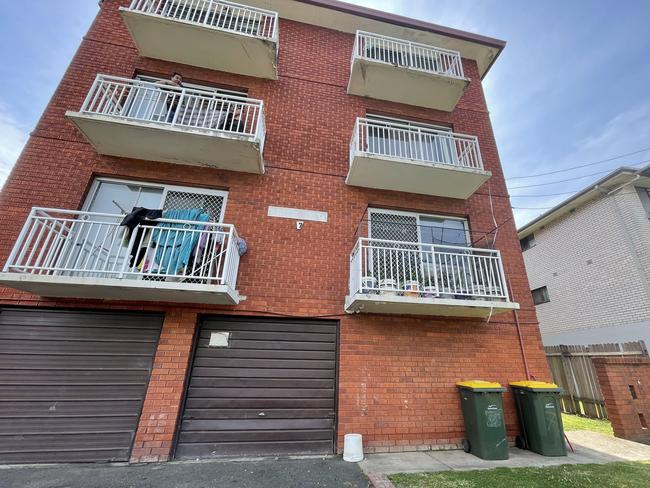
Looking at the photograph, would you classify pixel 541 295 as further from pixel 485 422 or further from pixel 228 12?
pixel 228 12

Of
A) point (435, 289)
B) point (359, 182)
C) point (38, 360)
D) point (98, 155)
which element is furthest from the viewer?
point (359, 182)

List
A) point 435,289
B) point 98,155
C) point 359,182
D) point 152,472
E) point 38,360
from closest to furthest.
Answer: point 152,472 → point 38,360 → point 435,289 → point 98,155 → point 359,182

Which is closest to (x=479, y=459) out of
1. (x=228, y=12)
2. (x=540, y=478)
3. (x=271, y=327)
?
(x=540, y=478)

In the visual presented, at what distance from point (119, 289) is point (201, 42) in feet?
18.9

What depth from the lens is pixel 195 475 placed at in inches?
145

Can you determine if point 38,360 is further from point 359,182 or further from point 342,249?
point 359,182

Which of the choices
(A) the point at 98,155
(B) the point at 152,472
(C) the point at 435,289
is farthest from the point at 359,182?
(B) the point at 152,472

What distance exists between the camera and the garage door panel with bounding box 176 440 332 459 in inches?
170

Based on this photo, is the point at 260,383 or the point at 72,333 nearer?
the point at 72,333

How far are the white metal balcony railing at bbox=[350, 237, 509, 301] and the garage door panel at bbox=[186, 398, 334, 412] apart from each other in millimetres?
1958

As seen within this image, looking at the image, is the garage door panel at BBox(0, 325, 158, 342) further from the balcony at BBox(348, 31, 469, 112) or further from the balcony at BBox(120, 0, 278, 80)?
the balcony at BBox(348, 31, 469, 112)

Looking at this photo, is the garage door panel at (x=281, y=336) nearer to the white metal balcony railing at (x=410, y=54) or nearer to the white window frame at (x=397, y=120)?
the white window frame at (x=397, y=120)

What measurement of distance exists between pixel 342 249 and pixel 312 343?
75.5 inches

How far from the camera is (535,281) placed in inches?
486
